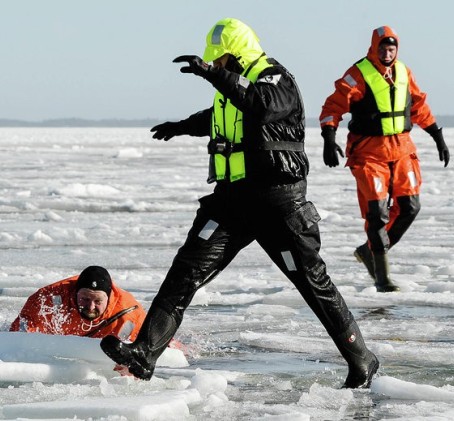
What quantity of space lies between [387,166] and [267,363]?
102 inches

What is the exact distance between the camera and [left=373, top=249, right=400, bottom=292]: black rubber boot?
725 centimetres

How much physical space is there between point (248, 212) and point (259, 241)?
0.14 meters

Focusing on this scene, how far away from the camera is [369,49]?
7.29m

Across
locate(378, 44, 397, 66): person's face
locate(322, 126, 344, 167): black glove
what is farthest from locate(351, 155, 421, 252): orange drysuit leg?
locate(378, 44, 397, 66): person's face

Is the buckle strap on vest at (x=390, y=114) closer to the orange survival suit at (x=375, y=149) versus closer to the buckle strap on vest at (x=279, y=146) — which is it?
the orange survival suit at (x=375, y=149)

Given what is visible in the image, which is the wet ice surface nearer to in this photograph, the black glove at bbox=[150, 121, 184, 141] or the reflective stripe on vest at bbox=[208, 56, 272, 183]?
the reflective stripe on vest at bbox=[208, 56, 272, 183]

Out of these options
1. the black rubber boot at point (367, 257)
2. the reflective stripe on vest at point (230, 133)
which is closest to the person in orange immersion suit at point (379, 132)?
the black rubber boot at point (367, 257)

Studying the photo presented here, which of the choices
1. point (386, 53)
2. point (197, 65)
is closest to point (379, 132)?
point (386, 53)

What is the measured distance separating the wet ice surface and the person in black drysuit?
239 mm

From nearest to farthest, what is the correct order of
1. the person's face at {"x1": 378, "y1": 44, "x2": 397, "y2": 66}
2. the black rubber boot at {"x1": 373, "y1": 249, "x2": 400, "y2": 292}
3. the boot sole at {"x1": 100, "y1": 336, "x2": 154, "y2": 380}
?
1. the boot sole at {"x1": 100, "y1": 336, "x2": 154, "y2": 380}
2. the person's face at {"x1": 378, "y1": 44, "x2": 397, "y2": 66}
3. the black rubber boot at {"x1": 373, "y1": 249, "x2": 400, "y2": 292}

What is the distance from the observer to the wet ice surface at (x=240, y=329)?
414cm

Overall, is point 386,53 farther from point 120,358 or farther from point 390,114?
point 120,358

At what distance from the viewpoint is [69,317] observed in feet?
17.0

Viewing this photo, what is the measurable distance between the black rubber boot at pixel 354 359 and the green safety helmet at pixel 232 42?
1.18 meters
